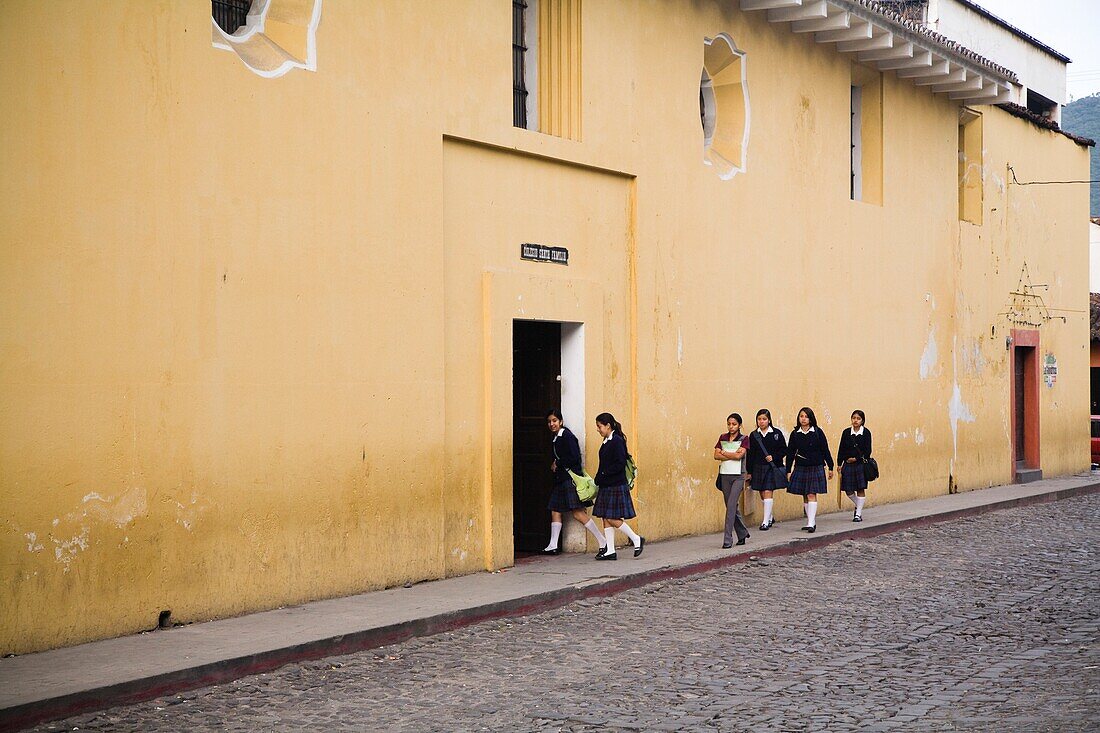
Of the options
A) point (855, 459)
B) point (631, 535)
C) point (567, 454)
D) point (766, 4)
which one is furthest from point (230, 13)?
point (855, 459)

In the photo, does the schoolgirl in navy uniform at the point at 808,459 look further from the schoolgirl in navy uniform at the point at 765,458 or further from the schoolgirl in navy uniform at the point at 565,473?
the schoolgirl in navy uniform at the point at 565,473

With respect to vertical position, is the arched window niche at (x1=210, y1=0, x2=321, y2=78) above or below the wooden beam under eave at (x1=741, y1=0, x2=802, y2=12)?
Result: below

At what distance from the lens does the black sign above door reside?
12.9 m

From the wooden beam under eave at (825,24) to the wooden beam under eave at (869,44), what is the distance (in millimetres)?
822

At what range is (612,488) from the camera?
12945mm

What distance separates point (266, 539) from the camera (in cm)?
1003

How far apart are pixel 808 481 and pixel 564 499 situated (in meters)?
4.08

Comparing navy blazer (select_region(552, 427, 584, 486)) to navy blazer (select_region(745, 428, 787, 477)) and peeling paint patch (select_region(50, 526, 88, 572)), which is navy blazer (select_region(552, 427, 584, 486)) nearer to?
navy blazer (select_region(745, 428, 787, 477))

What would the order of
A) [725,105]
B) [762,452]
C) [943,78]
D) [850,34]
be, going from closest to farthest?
[762,452]
[725,105]
[850,34]
[943,78]

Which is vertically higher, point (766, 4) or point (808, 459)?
point (766, 4)

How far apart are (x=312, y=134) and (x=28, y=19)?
8.40 feet

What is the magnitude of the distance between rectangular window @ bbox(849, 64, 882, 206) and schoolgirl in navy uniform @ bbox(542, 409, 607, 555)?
27.9 ft

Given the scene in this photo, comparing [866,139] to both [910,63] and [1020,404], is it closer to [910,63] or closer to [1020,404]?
[910,63]

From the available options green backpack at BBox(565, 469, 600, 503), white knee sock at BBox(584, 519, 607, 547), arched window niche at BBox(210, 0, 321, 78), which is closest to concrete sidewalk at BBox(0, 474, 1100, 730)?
white knee sock at BBox(584, 519, 607, 547)
